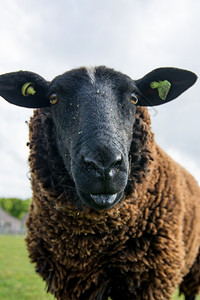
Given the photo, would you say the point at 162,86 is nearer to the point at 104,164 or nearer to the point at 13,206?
the point at 104,164

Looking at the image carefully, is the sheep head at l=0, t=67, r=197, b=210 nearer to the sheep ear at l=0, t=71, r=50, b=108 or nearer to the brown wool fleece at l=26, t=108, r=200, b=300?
the sheep ear at l=0, t=71, r=50, b=108

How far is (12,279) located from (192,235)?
238 inches

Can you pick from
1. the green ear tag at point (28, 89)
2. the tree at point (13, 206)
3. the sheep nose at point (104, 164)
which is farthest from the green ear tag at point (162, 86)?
the tree at point (13, 206)

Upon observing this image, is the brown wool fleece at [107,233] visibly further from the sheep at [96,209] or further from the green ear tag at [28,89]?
the green ear tag at [28,89]

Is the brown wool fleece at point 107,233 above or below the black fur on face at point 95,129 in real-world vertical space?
below

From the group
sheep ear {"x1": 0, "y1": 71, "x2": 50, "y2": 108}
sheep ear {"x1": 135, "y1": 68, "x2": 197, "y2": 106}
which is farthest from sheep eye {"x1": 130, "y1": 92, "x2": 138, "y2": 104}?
sheep ear {"x1": 0, "y1": 71, "x2": 50, "y2": 108}

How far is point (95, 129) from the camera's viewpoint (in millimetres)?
2773

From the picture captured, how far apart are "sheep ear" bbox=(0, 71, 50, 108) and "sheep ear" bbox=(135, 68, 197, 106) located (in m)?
1.05

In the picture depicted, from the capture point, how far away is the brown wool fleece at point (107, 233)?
3432 millimetres

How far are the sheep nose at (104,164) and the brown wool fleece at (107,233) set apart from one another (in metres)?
0.88

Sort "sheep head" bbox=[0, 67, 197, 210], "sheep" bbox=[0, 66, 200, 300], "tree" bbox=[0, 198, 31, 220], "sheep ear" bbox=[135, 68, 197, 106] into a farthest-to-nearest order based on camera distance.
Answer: "tree" bbox=[0, 198, 31, 220]
"sheep ear" bbox=[135, 68, 197, 106]
"sheep" bbox=[0, 66, 200, 300]
"sheep head" bbox=[0, 67, 197, 210]

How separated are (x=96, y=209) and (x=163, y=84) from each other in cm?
163

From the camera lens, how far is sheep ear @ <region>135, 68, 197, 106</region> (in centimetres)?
376

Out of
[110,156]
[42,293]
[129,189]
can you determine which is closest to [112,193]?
[110,156]
